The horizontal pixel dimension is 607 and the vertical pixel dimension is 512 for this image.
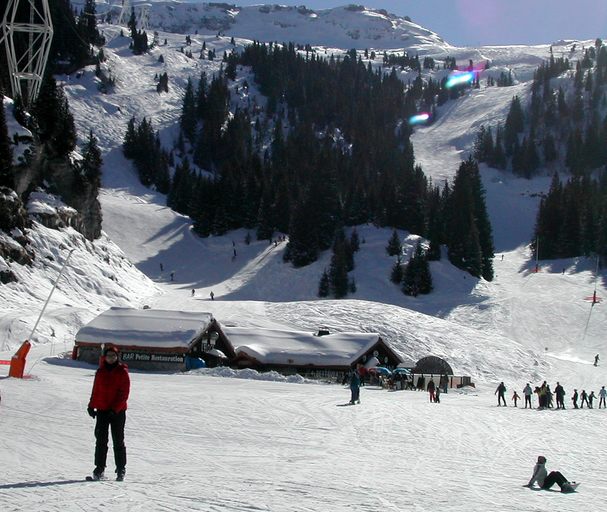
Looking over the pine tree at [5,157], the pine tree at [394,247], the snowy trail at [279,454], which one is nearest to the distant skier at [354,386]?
the snowy trail at [279,454]

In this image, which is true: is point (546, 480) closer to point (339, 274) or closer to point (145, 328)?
point (145, 328)

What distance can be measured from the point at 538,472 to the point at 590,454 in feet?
24.7

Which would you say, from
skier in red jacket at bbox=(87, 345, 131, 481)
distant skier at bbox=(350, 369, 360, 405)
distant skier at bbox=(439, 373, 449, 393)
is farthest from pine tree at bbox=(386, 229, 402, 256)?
skier in red jacket at bbox=(87, 345, 131, 481)

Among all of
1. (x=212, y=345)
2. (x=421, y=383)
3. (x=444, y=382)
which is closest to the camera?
Result: (x=444, y=382)

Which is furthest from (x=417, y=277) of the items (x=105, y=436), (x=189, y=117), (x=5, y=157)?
(x=189, y=117)

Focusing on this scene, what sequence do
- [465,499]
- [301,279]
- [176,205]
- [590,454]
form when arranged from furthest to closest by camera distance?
[176,205] < [301,279] < [590,454] < [465,499]

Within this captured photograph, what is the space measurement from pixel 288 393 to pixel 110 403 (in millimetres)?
19875

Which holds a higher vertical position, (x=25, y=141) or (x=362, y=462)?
(x=25, y=141)

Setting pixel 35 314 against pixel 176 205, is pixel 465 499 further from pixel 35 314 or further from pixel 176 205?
pixel 176 205

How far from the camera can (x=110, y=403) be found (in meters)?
9.37

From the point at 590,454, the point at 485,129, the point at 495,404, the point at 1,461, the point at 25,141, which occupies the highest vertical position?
the point at 485,129

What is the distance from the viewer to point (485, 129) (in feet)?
485

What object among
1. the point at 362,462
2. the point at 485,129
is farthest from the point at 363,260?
the point at 485,129

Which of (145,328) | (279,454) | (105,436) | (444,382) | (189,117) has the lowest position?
(444,382)
